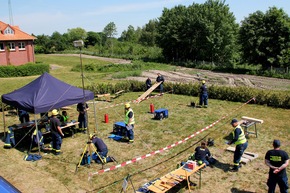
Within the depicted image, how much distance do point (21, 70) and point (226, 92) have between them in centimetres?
2804

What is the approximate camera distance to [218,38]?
1791 inches

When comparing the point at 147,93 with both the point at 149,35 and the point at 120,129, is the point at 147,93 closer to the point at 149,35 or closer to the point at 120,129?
the point at 120,129

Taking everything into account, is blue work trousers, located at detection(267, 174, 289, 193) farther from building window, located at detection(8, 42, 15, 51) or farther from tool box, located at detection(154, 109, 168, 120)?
building window, located at detection(8, 42, 15, 51)

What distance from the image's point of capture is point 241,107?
19.6 m

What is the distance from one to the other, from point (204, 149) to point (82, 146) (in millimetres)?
5820

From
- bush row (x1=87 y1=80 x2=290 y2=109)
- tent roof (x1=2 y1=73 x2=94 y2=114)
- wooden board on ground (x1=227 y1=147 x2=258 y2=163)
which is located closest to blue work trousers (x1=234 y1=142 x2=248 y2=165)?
wooden board on ground (x1=227 y1=147 x2=258 y2=163)

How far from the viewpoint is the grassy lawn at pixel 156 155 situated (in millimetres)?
9609

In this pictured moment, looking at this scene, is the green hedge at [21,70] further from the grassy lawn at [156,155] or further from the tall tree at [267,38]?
the tall tree at [267,38]

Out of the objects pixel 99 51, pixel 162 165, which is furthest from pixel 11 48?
pixel 162 165

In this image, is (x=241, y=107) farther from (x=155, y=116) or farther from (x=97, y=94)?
(x=97, y=94)

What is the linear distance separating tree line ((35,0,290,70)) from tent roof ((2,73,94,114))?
27638mm

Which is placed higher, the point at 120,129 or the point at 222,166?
the point at 120,129

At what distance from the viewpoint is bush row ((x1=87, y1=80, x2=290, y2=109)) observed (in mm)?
19288

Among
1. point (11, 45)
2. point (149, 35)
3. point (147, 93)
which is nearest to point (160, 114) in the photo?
point (147, 93)
